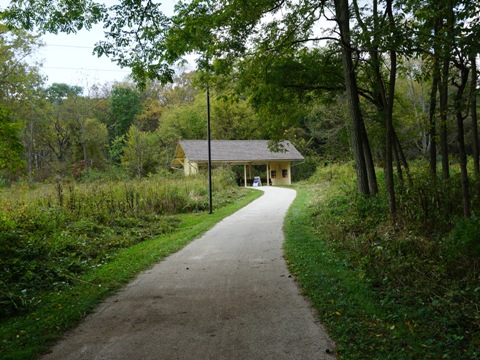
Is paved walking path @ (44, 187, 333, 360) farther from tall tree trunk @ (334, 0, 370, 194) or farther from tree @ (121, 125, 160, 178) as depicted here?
tree @ (121, 125, 160, 178)

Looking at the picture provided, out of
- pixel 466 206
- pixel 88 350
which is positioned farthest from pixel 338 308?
pixel 466 206

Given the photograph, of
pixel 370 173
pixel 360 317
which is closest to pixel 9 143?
pixel 360 317

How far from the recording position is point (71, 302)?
18.6ft

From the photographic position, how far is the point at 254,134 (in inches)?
2024

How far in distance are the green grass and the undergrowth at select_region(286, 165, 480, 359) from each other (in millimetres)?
3254

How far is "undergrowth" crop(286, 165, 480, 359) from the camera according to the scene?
393 cm

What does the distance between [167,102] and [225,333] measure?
6106 centimetres

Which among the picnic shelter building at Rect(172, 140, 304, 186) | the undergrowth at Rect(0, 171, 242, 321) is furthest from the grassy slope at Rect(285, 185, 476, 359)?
the picnic shelter building at Rect(172, 140, 304, 186)

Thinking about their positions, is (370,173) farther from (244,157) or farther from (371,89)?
(244,157)

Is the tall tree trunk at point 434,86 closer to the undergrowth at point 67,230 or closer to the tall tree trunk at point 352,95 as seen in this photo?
the tall tree trunk at point 352,95

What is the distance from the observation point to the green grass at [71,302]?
424cm

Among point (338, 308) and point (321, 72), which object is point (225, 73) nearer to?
point (321, 72)

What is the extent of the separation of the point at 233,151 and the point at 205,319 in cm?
3607

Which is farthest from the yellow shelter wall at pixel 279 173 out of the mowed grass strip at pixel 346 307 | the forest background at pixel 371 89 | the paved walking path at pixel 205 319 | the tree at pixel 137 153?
the paved walking path at pixel 205 319
